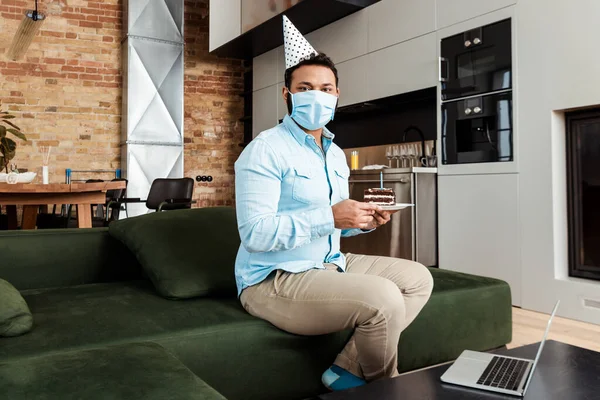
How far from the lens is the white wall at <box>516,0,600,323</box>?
3260mm

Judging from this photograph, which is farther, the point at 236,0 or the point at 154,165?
the point at 154,165

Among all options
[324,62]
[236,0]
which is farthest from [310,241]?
[236,0]

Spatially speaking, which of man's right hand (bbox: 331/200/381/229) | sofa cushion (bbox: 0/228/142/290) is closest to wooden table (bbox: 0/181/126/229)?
sofa cushion (bbox: 0/228/142/290)

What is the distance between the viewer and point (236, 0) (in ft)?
21.0

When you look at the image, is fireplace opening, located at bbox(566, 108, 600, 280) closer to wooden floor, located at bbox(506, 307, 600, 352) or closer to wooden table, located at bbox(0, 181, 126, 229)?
wooden floor, located at bbox(506, 307, 600, 352)

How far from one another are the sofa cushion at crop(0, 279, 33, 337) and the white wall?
117 inches

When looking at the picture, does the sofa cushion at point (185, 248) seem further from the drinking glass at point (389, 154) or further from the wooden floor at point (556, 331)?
the drinking glass at point (389, 154)

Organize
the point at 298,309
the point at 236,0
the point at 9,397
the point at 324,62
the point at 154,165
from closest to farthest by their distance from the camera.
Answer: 1. the point at 9,397
2. the point at 298,309
3. the point at 324,62
4. the point at 236,0
5. the point at 154,165

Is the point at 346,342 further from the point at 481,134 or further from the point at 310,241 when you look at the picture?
the point at 481,134

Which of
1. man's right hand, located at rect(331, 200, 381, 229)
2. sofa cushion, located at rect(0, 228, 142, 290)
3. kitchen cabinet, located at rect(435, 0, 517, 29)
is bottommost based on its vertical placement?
sofa cushion, located at rect(0, 228, 142, 290)

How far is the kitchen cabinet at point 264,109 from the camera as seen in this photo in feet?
21.6

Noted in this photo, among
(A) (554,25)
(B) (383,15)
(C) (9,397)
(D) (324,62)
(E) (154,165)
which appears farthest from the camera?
(E) (154,165)

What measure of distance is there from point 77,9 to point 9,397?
6863 mm

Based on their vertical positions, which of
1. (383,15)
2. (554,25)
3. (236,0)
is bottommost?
(554,25)
